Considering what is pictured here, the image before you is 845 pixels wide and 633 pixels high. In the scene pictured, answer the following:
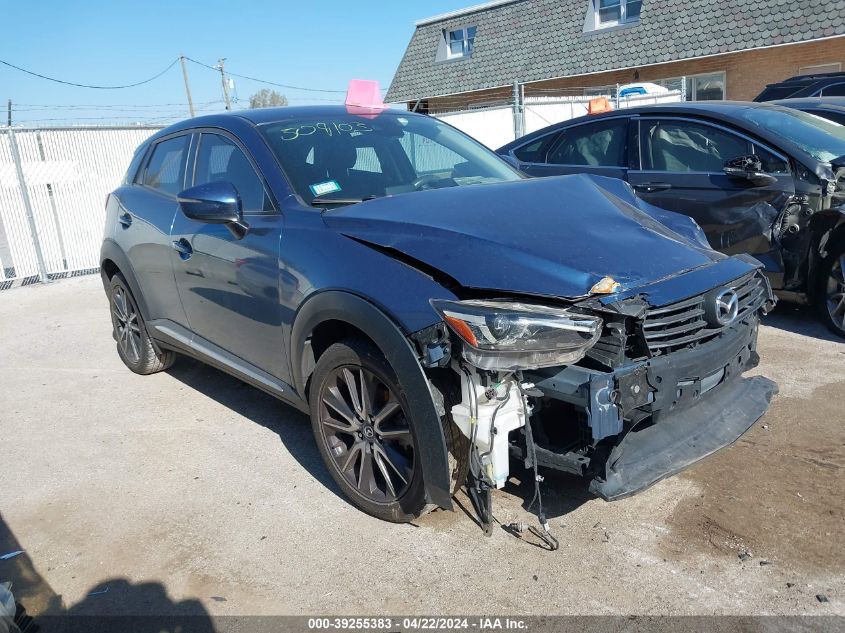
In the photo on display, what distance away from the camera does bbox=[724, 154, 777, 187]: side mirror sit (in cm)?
534

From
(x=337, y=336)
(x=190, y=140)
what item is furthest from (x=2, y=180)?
(x=337, y=336)

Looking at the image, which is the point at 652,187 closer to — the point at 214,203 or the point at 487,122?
the point at 214,203

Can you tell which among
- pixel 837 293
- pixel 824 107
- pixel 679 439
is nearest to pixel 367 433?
pixel 679 439

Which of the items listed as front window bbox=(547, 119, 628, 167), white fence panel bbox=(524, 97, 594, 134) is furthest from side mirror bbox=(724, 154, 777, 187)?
white fence panel bbox=(524, 97, 594, 134)

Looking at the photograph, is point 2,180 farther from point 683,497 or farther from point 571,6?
point 571,6

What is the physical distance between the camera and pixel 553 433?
2.76m

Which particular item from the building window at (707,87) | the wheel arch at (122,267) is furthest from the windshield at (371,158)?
the building window at (707,87)

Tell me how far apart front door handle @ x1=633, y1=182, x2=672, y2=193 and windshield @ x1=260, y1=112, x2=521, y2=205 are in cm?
207

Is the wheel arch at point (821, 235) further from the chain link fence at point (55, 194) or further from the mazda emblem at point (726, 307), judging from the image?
the chain link fence at point (55, 194)

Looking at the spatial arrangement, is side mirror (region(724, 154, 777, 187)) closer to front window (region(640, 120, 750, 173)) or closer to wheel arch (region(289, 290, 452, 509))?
front window (region(640, 120, 750, 173))

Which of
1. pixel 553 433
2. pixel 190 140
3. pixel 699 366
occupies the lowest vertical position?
pixel 553 433

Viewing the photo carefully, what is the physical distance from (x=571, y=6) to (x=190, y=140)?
67.7 feet

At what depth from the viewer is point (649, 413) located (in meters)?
2.65

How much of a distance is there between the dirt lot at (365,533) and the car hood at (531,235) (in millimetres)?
1114
